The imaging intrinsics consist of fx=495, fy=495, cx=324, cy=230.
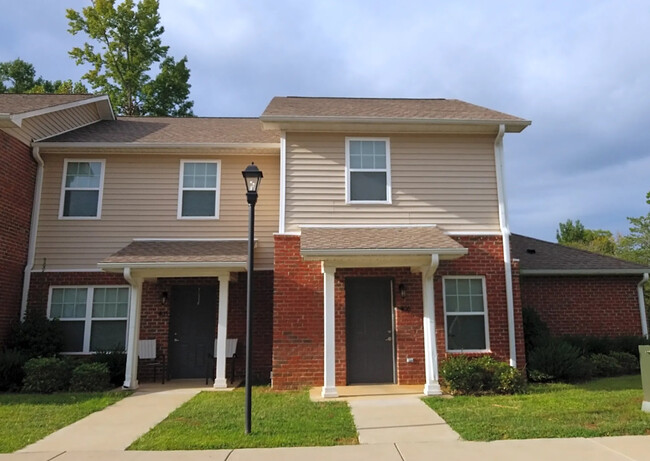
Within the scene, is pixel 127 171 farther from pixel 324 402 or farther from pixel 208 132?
pixel 324 402

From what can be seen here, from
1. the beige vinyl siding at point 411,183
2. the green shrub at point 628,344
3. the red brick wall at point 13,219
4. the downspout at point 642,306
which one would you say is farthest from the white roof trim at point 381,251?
the red brick wall at point 13,219

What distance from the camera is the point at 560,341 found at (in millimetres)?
10445

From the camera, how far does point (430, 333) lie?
8984 mm

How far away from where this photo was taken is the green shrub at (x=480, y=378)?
8633mm

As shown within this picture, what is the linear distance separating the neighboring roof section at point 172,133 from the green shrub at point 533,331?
6949 mm

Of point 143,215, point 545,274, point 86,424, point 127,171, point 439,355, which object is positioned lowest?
point 86,424

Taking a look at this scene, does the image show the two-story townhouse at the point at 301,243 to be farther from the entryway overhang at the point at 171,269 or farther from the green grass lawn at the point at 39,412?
the green grass lawn at the point at 39,412

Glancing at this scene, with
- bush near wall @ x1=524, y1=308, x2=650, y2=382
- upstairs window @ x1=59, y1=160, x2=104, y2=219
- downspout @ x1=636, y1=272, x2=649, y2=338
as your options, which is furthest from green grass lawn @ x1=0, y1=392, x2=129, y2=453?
downspout @ x1=636, y1=272, x2=649, y2=338

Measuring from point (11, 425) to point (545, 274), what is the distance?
11.2m

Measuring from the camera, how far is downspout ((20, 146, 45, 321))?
11008 mm

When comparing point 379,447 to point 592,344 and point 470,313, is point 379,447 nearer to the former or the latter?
point 470,313

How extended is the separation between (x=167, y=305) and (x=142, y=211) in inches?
89.2

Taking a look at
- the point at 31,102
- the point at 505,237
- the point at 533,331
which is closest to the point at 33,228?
the point at 31,102

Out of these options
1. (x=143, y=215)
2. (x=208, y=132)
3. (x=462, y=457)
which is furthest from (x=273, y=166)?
(x=462, y=457)
